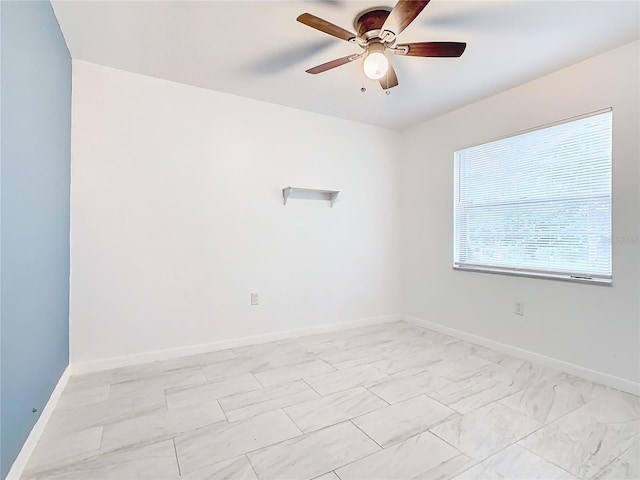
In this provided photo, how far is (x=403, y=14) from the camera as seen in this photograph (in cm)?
162

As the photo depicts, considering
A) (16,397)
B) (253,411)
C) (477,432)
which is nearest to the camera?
(16,397)

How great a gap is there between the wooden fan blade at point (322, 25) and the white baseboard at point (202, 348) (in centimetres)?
267

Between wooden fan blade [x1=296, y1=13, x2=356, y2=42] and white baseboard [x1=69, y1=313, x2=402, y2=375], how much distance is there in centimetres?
267

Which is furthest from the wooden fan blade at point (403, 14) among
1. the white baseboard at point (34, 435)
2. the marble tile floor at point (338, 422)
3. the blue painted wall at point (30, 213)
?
the white baseboard at point (34, 435)

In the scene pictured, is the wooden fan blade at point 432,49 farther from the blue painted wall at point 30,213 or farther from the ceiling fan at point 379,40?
the blue painted wall at point 30,213

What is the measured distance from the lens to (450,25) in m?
2.04

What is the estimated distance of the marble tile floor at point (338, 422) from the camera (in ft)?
4.81

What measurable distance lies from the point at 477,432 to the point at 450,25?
2458 millimetres

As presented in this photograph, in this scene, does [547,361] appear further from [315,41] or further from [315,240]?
[315,41]

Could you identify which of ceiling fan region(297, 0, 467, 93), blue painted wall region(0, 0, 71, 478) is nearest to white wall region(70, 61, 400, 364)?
blue painted wall region(0, 0, 71, 478)

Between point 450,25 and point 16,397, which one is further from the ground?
point 450,25

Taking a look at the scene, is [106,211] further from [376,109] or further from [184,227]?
[376,109]

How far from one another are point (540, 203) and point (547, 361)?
4.41 feet

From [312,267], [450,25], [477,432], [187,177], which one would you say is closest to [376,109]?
[450,25]
